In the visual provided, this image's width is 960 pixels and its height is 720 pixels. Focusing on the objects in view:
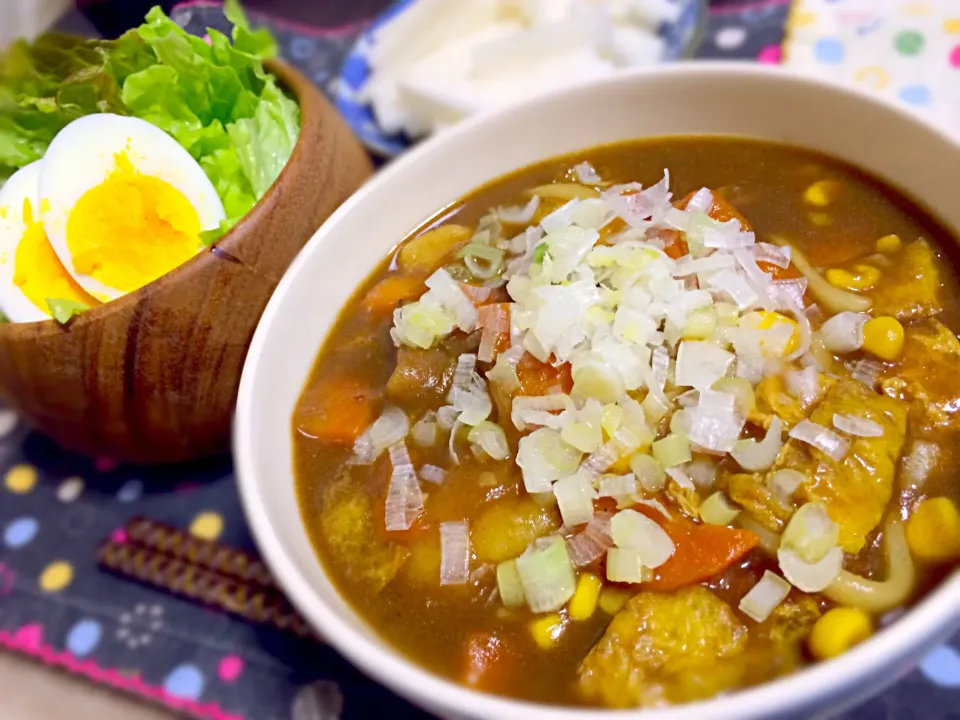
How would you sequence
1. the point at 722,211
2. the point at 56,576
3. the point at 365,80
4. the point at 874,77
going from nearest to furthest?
the point at 722,211 < the point at 56,576 < the point at 874,77 < the point at 365,80

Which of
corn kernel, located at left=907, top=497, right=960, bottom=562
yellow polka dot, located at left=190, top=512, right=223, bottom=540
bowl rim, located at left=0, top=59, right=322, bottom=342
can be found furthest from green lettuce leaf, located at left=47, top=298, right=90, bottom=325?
corn kernel, located at left=907, top=497, right=960, bottom=562

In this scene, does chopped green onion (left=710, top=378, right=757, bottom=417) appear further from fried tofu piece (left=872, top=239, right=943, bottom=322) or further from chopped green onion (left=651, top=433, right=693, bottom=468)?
fried tofu piece (left=872, top=239, right=943, bottom=322)

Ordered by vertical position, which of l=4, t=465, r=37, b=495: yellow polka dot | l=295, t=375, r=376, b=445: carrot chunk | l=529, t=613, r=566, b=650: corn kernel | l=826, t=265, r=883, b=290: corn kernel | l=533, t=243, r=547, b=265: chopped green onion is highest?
l=533, t=243, r=547, b=265: chopped green onion

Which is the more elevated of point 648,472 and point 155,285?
point 155,285

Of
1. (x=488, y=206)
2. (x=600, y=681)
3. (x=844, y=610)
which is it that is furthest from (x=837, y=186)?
(x=600, y=681)

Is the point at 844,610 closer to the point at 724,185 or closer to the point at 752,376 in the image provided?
the point at 752,376

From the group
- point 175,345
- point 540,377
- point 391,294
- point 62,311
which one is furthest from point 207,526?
point 540,377

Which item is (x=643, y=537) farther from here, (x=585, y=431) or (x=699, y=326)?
(x=699, y=326)
